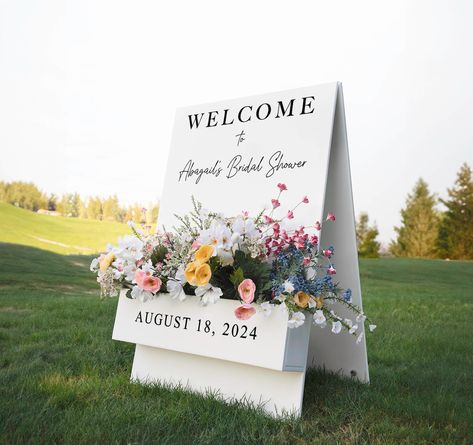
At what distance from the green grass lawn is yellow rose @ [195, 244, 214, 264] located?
75cm

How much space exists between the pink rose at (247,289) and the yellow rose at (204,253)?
0.24 metres

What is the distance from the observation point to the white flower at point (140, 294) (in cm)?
295

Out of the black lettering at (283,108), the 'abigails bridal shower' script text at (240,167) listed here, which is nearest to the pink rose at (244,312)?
the 'abigails bridal shower' script text at (240,167)

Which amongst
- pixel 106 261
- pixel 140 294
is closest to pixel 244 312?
pixel 140 294

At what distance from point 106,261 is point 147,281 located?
1.24ft

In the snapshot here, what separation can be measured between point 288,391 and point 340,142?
1436 mm

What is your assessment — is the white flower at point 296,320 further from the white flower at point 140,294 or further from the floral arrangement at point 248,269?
the white flower at point 140,294

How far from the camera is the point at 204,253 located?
8.73ft

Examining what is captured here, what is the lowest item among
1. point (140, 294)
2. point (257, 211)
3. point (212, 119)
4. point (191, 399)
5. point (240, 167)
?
point (191, 399)

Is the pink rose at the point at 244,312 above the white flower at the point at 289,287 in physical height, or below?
below

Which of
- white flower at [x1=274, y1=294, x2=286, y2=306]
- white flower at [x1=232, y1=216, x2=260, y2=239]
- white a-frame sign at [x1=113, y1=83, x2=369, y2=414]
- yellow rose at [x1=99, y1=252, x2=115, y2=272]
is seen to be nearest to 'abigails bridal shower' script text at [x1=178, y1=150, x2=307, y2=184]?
white a-frame sign at [x1=113, y1=83, x2=369, y2=414]

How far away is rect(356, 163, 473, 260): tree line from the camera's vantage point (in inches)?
926

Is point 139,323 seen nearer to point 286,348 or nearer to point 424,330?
point 286,348

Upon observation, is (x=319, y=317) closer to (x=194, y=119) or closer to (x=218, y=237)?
(x=218, y=237)
